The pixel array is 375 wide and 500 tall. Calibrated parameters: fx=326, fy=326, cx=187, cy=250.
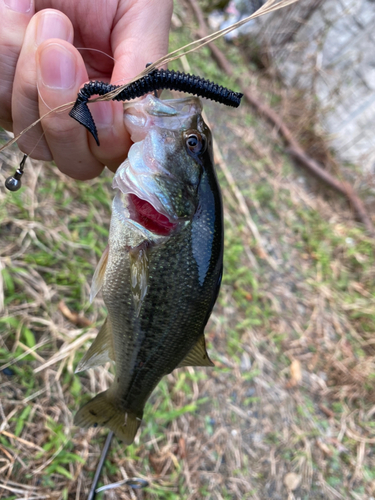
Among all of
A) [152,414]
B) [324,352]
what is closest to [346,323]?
[324,352]

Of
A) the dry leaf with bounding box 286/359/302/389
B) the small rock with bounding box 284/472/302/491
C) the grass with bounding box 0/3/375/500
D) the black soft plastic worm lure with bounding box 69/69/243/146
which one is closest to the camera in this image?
the black soft plastic worm lure with bounding box 69/69/243/146

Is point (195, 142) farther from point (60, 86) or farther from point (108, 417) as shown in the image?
point (108, 417)

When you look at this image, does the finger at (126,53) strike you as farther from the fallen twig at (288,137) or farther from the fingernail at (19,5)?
the fallen twig at (288,137)

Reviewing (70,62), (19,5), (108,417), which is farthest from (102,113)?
(108,417)

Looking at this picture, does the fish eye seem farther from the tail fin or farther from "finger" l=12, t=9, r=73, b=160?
the tail fin

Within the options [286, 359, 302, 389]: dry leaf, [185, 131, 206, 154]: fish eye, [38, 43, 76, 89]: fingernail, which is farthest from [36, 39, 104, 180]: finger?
[286, 359, 302, 389]: dry leaf

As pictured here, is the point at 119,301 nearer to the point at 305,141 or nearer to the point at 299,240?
the point at 299,240
